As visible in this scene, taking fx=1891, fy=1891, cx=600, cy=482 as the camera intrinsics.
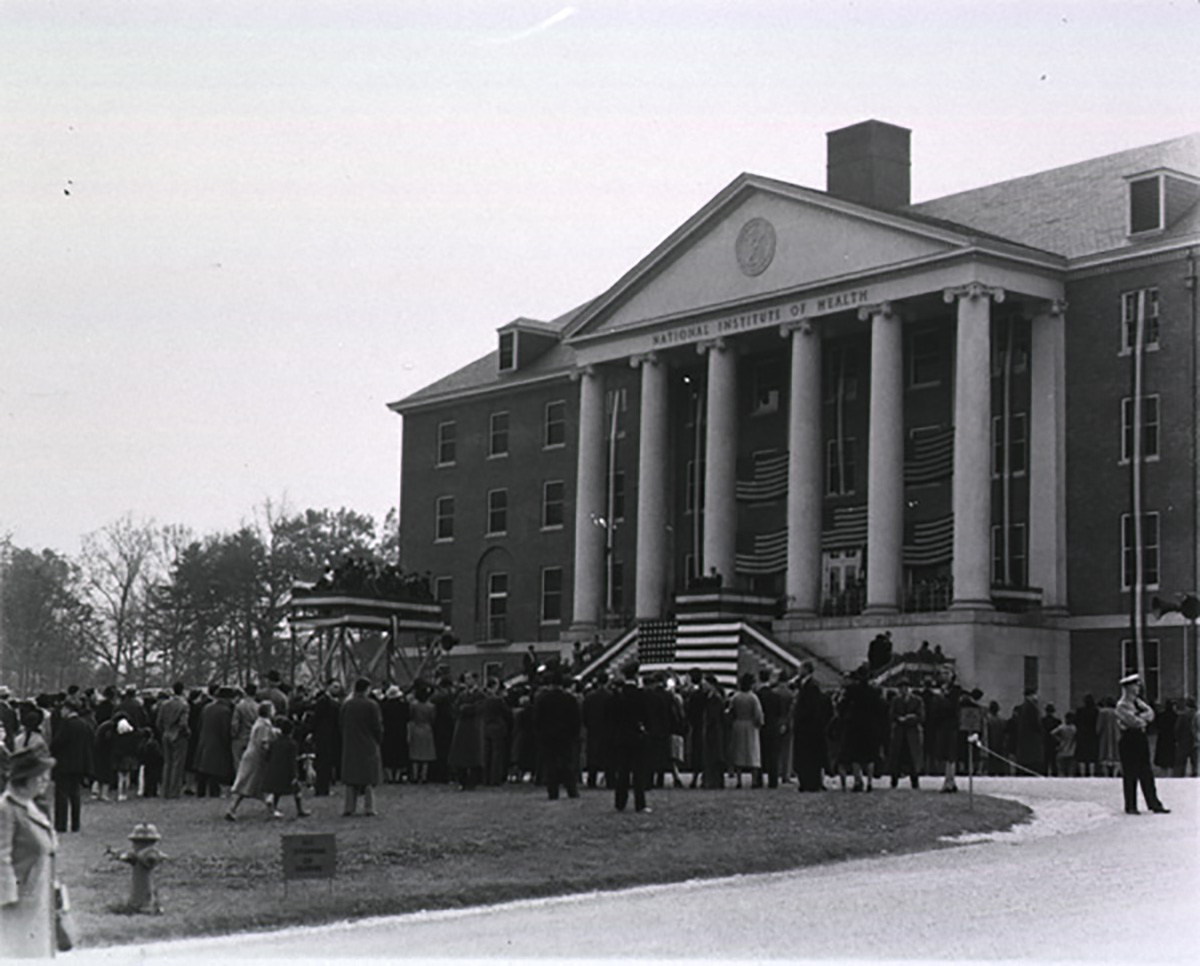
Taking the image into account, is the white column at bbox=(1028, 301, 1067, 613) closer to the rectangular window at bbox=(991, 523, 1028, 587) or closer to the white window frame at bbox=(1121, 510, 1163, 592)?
the rectangular window at bbox=(991, 523, 1028, 587)

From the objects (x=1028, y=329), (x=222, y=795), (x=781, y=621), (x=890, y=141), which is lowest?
(x=222, y=795)

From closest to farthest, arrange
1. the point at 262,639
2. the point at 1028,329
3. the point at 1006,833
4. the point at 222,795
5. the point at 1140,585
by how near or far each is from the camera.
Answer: the point at 1006,833 → the point at 222,795 → the point at 1140,585 → the point at 1028,329 → the point at 262,639

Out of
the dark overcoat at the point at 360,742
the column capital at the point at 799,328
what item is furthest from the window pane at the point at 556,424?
the dark overcoat at the point at 360,742

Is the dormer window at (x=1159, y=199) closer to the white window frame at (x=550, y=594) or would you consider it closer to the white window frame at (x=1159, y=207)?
the white window frame at (x=1159, y=207)

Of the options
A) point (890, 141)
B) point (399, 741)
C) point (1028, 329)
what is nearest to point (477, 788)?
point (399, 741)

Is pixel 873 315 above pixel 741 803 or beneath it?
Result: above

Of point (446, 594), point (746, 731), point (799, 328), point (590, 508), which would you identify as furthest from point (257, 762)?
point (446, 594)

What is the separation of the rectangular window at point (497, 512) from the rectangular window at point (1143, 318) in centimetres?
2555

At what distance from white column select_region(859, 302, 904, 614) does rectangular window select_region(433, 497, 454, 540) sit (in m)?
22.8

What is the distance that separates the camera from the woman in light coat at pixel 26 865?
10.3m

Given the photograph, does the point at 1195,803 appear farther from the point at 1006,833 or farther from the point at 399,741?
the point at 399,741

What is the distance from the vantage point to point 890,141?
58.0 metres

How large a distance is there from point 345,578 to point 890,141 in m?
23.4

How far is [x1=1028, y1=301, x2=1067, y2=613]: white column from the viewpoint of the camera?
151ft
